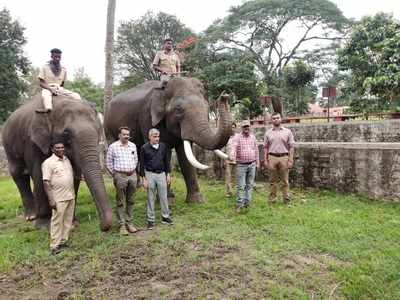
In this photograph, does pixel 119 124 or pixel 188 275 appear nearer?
pixel 188 275

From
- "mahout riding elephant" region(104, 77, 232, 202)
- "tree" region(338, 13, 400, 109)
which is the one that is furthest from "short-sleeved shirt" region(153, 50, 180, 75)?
"tree" region(338, 13, 400, 109)

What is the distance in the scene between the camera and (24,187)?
805cm

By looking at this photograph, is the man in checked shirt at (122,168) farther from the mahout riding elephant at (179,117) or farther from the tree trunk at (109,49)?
the tree trunk at (109,49)

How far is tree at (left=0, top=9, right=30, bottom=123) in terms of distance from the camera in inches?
950

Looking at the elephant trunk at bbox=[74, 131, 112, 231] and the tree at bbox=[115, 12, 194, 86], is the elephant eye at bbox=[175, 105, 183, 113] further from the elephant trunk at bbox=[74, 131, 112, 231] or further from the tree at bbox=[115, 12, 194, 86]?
the tree at bbox=[115, 12, 194, 86]

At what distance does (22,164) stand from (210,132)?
403 centimetres

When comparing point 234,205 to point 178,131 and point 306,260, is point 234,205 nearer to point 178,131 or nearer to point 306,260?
point 178,131

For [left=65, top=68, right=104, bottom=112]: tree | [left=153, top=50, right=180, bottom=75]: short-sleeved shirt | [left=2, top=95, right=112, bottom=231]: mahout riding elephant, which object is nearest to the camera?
[left=2, top=95, right=112, bottom=231]: mahout riding elephant

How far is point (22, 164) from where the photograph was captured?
7.84 meters

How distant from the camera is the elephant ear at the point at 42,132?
20.0 feet

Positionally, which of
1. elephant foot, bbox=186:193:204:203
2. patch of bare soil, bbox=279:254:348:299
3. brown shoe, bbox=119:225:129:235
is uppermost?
elephant foot, bbox=186:193:204:203

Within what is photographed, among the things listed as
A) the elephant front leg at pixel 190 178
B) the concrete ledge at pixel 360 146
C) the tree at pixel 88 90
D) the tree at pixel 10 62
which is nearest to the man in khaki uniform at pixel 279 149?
the concrete ledge at pixel 360 146

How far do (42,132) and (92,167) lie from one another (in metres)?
1.20

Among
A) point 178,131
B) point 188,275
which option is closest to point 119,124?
point 178,131
